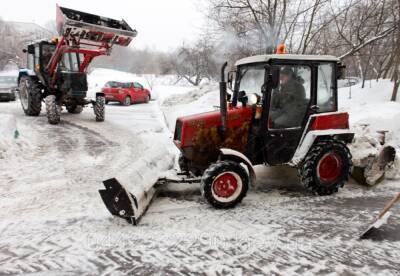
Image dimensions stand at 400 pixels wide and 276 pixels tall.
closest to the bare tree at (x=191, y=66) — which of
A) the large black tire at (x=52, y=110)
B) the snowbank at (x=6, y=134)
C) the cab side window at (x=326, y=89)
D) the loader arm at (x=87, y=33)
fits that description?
the loader arm at (x=87, y=33)

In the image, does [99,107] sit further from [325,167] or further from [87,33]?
[325,167]

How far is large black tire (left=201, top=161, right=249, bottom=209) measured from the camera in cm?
445

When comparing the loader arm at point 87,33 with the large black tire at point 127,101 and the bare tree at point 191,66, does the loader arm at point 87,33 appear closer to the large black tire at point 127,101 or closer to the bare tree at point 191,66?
the large black tire at point 127,101

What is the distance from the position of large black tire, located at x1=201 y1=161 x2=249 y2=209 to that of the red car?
15639mm

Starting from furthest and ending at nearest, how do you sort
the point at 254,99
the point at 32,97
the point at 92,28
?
the point at 32,97 → the point at 92,28 → the point at 254,99

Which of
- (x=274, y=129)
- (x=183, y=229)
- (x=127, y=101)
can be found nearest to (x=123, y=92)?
(x=127, y=101)

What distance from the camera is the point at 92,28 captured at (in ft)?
29.9

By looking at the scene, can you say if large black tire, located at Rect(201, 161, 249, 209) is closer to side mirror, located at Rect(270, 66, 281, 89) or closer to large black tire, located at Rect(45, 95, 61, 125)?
side mirror, located at Rect(270, 66, 281, 89)

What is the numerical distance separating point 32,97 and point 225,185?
29.1 ft

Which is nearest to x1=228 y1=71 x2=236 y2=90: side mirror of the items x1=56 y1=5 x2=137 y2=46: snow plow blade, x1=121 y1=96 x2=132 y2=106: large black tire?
x1=56 y1=5 x2=137 y2=46: snow plow blade

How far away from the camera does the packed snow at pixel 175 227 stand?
133 inches

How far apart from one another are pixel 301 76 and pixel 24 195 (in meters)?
4.20

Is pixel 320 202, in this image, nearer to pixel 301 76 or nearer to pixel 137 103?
pixel 301 76

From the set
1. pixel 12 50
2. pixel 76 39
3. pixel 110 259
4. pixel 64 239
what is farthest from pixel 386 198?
pixel 12 50
